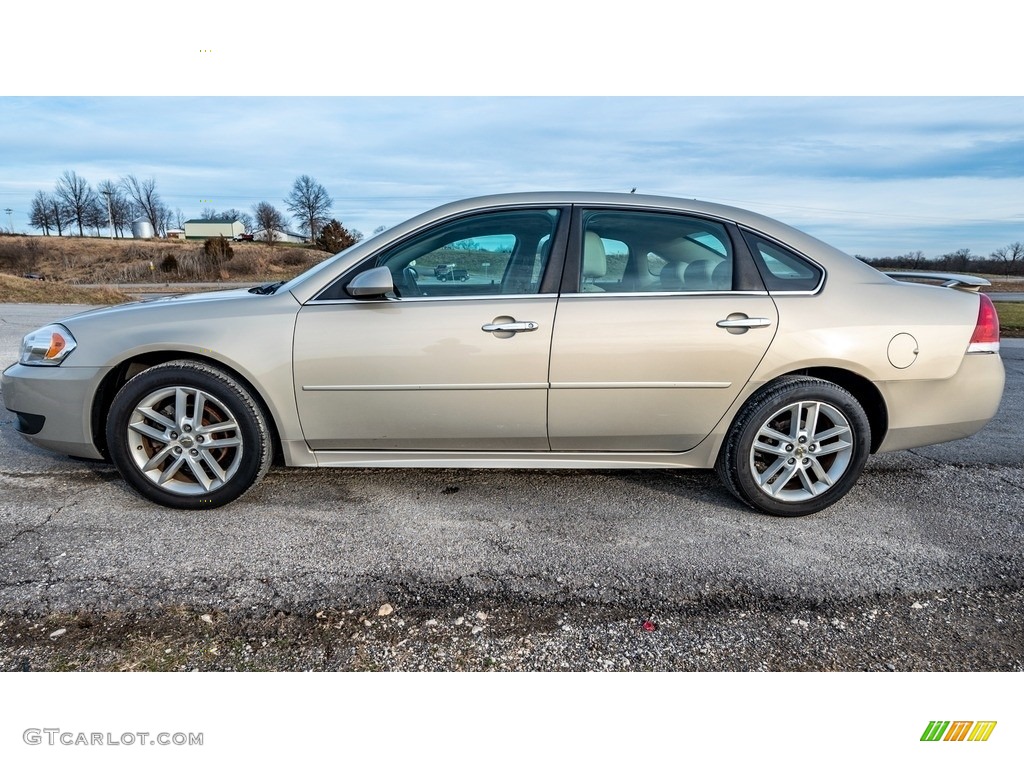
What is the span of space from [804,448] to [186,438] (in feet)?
10.2

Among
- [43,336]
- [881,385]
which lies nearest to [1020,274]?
[881,385]

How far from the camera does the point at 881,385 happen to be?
9.91 feet

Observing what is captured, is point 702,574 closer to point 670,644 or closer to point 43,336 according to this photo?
point 670,644

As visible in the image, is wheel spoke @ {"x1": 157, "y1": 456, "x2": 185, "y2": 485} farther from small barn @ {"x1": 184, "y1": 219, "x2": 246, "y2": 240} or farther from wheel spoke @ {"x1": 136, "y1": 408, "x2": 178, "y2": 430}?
small barn @ {"x1": 184, "y1": 219, "x2": 246, "y2": 240}

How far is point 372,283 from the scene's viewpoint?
2.83 m

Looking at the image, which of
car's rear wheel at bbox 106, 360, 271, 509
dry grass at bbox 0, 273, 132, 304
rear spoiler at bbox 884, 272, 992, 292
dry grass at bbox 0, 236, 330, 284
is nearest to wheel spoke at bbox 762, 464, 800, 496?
rear spoiler at bbox 884, 272, 992, 292

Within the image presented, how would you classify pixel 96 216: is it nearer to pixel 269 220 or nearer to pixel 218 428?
pixel 269 220

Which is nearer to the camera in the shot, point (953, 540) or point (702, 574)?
point (702, 574)

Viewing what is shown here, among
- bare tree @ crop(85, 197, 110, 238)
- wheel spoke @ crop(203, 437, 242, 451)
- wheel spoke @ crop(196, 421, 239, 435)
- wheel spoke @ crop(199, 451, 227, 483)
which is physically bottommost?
wheel spoke @ crop(199, 451, 227, 483)

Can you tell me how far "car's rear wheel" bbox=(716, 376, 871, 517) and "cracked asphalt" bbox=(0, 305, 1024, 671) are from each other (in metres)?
0.14

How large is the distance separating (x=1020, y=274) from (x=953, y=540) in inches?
2201

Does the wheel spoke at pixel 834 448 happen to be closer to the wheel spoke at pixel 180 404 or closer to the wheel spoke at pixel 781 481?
the wheel spoke at pixel 781 481

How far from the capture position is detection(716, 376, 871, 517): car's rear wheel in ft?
9.82
